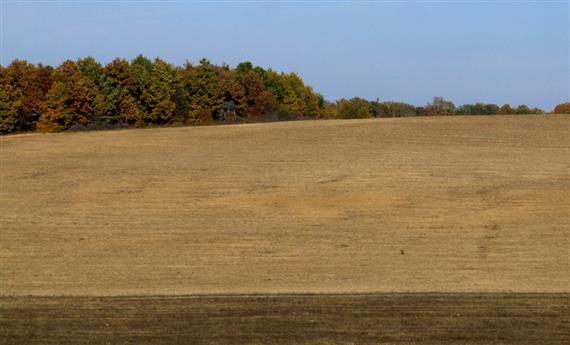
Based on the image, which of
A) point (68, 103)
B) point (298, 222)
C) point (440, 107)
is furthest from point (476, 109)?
point (298, 222)

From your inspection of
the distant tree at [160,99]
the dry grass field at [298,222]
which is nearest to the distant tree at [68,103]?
the distant tree at [160,99]

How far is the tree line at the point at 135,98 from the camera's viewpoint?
2442 inches

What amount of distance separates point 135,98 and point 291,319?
5493cm

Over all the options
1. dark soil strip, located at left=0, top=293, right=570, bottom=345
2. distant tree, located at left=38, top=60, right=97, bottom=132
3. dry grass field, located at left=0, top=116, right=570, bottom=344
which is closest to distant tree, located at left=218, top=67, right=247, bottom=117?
distant tree, located at left=38, top=60, right=97, bottom=132

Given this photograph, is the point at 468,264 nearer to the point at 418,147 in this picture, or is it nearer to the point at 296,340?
the point at 296,340

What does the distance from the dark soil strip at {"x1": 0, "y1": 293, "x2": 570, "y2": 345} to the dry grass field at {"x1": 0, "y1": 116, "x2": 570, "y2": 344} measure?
0.08 metres

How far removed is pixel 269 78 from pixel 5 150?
5001 cm

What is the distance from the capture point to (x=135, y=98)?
69.1 m

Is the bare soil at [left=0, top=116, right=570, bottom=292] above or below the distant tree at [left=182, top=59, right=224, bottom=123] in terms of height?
below

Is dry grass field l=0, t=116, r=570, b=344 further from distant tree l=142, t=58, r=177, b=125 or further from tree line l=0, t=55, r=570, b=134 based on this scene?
distant tree l=142, t=58, r=177, b=125

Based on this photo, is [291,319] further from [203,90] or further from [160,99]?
[203,90]

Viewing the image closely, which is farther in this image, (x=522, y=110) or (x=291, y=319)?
(x=522, y=110)

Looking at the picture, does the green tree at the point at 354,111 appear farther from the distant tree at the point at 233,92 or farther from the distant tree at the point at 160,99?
the distant tree at the point at 160,99

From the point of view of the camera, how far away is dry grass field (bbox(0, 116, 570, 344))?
1766cm
